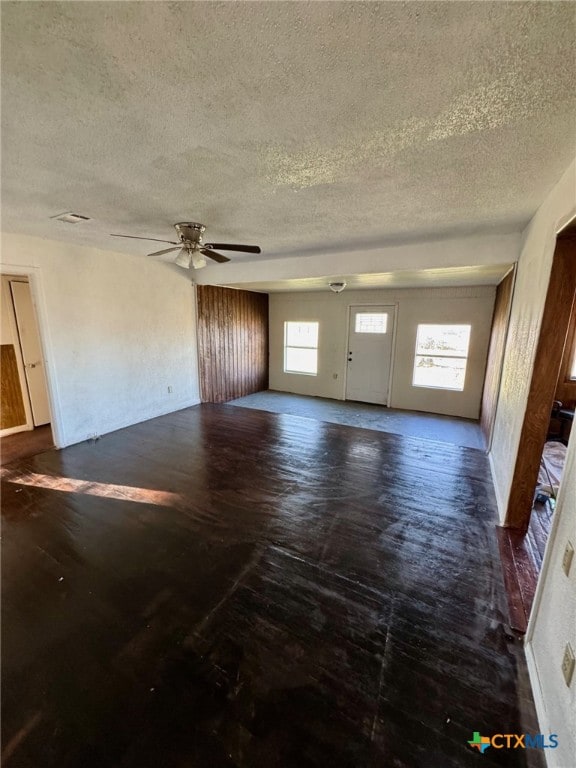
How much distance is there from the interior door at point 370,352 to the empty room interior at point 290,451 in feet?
6.15

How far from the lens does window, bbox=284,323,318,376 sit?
680 centimetres

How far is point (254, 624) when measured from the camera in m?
1.68

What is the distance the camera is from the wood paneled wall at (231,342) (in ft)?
19.1

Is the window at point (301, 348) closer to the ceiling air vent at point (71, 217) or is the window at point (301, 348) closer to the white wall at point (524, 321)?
the white wall at point (524, 321)

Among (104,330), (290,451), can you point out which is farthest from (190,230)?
(290,451)

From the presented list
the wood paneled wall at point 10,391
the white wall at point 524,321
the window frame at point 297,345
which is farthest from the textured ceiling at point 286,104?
the window frame at point 297,345

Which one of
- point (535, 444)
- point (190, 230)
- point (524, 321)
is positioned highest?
point (190, 230)

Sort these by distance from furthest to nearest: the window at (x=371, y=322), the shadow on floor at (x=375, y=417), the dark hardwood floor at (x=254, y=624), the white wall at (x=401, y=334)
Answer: the window at (x=371, y=322) → the white wall at (x=401, y=334) → the shadow on floor at (x=375, y=417) → the dark hardwood floor at (x=254, y=624)

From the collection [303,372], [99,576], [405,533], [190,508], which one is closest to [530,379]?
[405,533]

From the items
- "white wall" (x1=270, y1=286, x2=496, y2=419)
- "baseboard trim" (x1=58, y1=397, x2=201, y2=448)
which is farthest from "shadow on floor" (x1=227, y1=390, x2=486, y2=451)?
"baseboard trim" (x1=58, y1=397, x2=201, y2=448)

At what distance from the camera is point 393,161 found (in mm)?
1789

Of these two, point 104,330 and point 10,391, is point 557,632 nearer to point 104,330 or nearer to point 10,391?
point 104,330

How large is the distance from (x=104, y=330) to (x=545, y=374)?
15.8 feet

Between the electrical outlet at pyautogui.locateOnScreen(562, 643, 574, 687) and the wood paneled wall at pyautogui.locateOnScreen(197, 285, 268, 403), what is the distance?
562 cm
